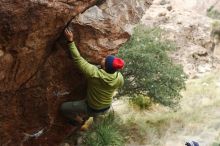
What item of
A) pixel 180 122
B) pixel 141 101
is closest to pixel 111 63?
pixel 180 122

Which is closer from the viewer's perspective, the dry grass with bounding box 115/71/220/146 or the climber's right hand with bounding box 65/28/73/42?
the climber's right hand with bounding box 65/28/73/42

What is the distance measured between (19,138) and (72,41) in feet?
7.45

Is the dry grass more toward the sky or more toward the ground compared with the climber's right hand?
more toward the ground

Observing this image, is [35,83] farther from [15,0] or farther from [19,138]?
[15,0]

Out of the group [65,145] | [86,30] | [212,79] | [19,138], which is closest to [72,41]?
[86,30]

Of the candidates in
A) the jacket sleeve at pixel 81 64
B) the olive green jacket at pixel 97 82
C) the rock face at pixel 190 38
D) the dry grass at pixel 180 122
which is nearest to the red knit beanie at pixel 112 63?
the olive green jacket at pixel 97 82

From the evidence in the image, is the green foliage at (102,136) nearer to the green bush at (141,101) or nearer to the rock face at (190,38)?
the green bush at (141,101)

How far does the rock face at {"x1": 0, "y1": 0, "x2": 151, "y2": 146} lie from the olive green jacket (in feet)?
1.17

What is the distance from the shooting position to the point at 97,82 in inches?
318

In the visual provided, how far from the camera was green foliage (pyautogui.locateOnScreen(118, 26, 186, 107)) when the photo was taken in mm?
12570

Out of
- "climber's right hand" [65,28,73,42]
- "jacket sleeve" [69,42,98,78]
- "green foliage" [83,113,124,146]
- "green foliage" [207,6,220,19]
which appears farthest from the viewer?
"green foliage" [207,6,220,19]

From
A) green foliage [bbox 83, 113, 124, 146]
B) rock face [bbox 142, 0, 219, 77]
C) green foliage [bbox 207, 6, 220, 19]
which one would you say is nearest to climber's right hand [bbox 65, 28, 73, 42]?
green foliage [bbox 83, 113, 124, 146]

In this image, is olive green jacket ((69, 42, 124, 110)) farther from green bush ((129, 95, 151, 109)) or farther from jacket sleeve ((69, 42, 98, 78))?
green bush ((129, 95, 151, 109))

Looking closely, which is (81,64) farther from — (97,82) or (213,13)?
(213,13)
